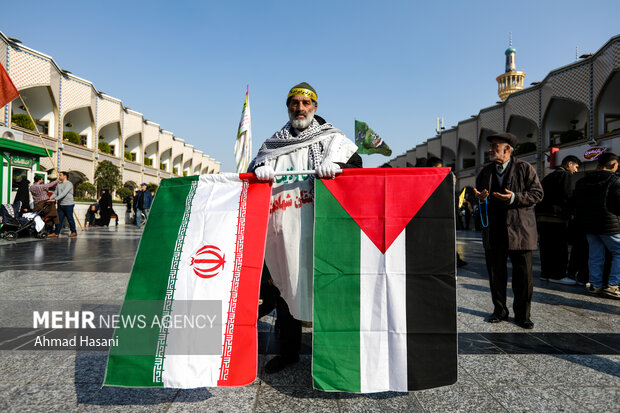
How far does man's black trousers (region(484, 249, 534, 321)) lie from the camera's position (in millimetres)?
3502

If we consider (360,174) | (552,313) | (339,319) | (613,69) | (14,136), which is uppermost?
(613,69)

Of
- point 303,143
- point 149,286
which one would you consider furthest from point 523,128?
point 149,286

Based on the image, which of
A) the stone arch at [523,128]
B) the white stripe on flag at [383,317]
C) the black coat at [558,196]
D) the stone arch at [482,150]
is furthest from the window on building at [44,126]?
the stone arch at [482,150]

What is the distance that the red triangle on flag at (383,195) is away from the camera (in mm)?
2143

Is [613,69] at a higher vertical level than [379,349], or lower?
higher

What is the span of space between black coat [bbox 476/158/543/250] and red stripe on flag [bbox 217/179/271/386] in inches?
98.5

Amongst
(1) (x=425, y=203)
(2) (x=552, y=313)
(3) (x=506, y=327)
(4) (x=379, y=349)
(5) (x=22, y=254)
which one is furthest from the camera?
(5) (x=22, y=254)

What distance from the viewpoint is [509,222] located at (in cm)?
355

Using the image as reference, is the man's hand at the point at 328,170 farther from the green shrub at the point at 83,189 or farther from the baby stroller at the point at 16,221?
the green shrub at the point at 83,189

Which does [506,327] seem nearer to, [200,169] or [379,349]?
[379,349]

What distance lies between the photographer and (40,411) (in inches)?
73.0

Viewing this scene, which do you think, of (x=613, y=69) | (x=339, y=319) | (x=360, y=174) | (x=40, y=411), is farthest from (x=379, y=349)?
(x=613, y=69)

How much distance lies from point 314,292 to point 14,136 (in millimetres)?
21427

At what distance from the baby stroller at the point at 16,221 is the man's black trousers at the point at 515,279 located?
1174cm
